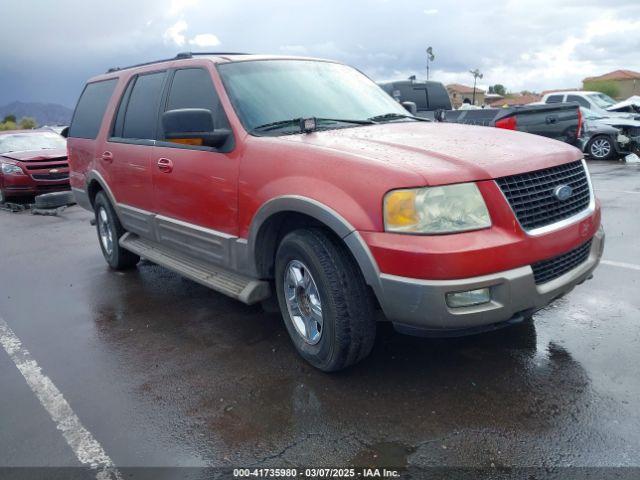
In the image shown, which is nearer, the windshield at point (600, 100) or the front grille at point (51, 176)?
the front grille at point (51, 176)

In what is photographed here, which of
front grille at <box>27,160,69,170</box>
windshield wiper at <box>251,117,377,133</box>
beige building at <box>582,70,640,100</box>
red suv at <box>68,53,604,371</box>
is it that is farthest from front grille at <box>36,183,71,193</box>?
beige building at <box>582,70,640,100</box>

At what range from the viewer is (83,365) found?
12.5 feet

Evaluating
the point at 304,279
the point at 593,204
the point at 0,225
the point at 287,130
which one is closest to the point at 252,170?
the point at 287,130

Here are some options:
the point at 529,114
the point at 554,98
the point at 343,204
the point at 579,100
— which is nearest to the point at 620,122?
the point at 579,100

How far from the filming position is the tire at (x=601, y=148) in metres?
14.2

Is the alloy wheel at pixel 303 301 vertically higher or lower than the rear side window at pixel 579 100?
lower

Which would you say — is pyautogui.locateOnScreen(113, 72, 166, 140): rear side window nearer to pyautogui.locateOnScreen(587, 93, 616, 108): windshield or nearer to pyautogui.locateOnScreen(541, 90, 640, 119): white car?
pyautogui.locateOnScreen(541, 90, 640, 119): white car

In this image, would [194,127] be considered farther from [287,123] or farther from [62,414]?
[62,414]

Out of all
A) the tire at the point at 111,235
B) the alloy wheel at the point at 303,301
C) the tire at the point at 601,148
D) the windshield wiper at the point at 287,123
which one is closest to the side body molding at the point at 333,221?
the alloy wheel at the point at 303,301

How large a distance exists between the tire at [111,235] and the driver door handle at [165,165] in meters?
1.44

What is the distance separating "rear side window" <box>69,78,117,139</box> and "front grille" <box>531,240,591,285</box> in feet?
14.7

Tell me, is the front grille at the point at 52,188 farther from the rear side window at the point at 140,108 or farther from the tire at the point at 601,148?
the tire at the point at 601,148

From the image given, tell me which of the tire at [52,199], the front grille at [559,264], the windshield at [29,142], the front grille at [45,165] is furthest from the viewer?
the windshield at [29,142]

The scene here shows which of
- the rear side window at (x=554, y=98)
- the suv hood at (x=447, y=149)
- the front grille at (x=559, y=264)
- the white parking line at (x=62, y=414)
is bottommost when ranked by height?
the white parking line at (x=62, y=414)
